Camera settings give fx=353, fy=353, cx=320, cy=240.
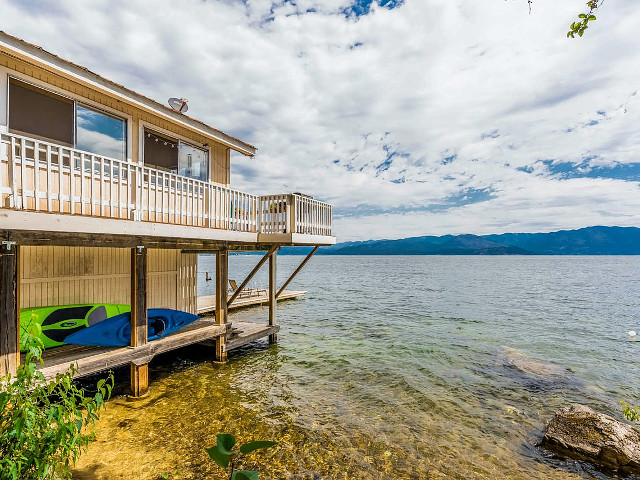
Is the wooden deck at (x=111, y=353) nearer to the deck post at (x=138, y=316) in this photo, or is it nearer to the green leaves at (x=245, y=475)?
the deck post at (x=138, y=316)

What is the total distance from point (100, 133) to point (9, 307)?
15.2ft

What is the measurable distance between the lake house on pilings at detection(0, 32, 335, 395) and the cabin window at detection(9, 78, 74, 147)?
0.02m

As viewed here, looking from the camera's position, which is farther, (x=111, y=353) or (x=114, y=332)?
(x=114, y=332)

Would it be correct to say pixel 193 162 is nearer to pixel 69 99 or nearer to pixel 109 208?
pixel 69 99

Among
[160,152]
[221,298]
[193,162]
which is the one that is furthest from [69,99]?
[221,298]

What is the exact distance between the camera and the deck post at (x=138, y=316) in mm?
8516

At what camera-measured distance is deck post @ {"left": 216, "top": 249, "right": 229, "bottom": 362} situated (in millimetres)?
11422

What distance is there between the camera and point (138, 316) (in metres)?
8.65

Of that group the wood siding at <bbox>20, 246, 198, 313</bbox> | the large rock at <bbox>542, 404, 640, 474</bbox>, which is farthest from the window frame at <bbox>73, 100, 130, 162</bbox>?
the large rock at <bbox>542, 404, 640, 474</bbox>

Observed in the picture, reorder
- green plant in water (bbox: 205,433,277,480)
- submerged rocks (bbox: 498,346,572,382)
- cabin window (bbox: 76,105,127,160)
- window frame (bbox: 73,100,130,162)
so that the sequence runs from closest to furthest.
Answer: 1. green plant in water (bbox: 205,433,277,480)
2. window frame (bbox: 73,100,130,162)
3. cabin window (bbox: 76,105,127,160)
4. submerged rocks (bbox: 498,346,572,382)

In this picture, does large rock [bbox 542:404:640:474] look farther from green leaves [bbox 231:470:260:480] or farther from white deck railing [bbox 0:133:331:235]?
white deck railing [bbox 0:133:331:235]

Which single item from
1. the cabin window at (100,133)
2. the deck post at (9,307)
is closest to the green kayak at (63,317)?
the deck post at (9,307)

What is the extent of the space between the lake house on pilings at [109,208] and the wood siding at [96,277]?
0.03 metres

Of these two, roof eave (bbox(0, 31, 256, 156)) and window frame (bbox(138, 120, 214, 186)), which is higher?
roof eave (bbox(0, 31, 256, 156))
